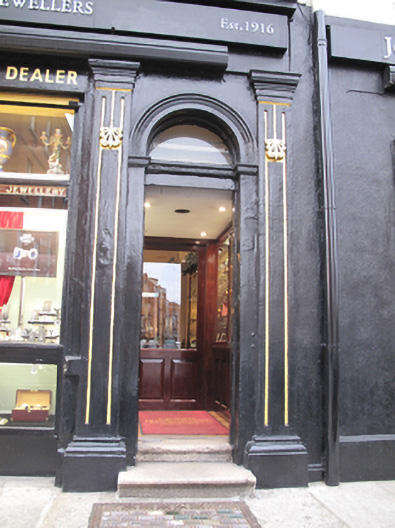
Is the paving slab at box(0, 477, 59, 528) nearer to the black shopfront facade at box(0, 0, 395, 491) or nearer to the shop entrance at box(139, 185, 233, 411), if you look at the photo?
the black shopfront facade at box(0, 0, 395, 491)

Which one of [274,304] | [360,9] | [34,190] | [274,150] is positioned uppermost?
[360,9]

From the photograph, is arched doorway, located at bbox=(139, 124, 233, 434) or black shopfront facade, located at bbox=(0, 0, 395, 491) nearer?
black shopfront facade, located at bbox=(0, 0, 395, 491)

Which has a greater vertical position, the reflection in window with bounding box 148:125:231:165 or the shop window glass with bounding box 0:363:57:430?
the reflection in window with bounding box 148:125:231:165

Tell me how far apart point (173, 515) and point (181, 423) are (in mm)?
2469

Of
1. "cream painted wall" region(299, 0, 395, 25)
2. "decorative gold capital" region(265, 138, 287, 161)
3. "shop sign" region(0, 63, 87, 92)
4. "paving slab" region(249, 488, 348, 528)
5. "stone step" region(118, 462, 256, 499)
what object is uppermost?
"cream painted wall" region(299, 0, 395, 25)

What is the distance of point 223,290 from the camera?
289 inches

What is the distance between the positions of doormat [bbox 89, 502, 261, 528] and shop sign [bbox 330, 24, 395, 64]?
4951 millimetres

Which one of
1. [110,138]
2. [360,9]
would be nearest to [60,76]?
[110,138]

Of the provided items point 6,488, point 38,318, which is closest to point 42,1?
point 38,318

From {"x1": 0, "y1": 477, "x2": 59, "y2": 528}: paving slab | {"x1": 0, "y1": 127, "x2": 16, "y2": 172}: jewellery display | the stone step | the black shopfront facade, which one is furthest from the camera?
{"x1": 0, "y1": 127, "x2": 16, "y2": 172}: jewellery display

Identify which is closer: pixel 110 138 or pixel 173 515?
pixel 173 515

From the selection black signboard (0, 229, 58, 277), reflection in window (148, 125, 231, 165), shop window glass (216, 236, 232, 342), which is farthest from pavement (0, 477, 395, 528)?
reflection in window (148, 125, 231, 165)

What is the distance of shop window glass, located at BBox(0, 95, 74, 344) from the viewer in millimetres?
4910

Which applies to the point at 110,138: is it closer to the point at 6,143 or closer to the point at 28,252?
the point at 6,143
